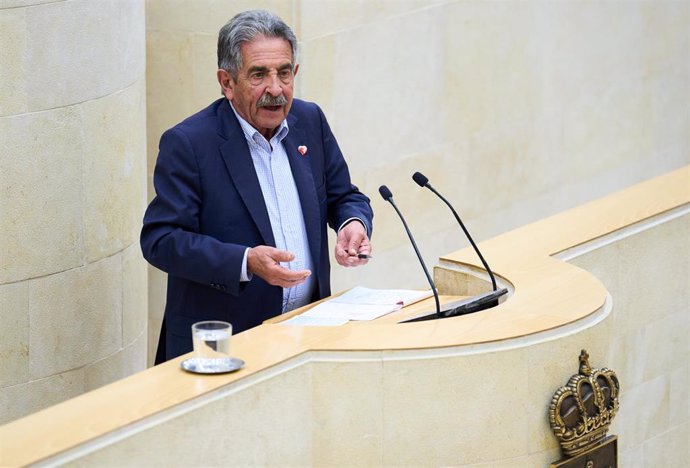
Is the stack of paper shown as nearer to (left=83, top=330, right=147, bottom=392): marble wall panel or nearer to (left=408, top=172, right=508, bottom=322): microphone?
(left=408, top=172, right=508, bottom=322): microphone

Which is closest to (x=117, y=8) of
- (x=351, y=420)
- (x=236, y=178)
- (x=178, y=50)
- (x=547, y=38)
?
(x=236, y=178)

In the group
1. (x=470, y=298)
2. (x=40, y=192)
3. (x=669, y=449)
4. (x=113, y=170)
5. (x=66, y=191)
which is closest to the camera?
(x=470, y=298)

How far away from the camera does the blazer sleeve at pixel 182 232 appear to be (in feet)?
17.2

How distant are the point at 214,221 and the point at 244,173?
199mm

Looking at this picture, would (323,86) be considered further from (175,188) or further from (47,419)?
(47,419)

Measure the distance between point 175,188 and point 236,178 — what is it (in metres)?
0.23

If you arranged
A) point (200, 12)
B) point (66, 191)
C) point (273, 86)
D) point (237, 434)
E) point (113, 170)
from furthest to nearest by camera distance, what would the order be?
point (200, 12)
point (113, 170)
point (66, 191)
point (273, 86)
point (237, 434)

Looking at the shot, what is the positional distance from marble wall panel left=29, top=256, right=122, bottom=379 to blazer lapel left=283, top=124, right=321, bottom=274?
45.5 inches

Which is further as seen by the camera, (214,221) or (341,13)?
(341,13)

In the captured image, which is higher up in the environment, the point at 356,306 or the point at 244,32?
the point at 244,32

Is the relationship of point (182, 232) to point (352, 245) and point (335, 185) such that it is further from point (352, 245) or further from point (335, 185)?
point (335, 185)

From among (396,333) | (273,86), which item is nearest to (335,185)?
(273,86)

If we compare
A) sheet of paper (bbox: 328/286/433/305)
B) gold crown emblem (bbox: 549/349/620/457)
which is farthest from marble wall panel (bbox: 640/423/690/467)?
sheet of paper (bbox: 328/286/433/305)

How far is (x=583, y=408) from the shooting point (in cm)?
525
